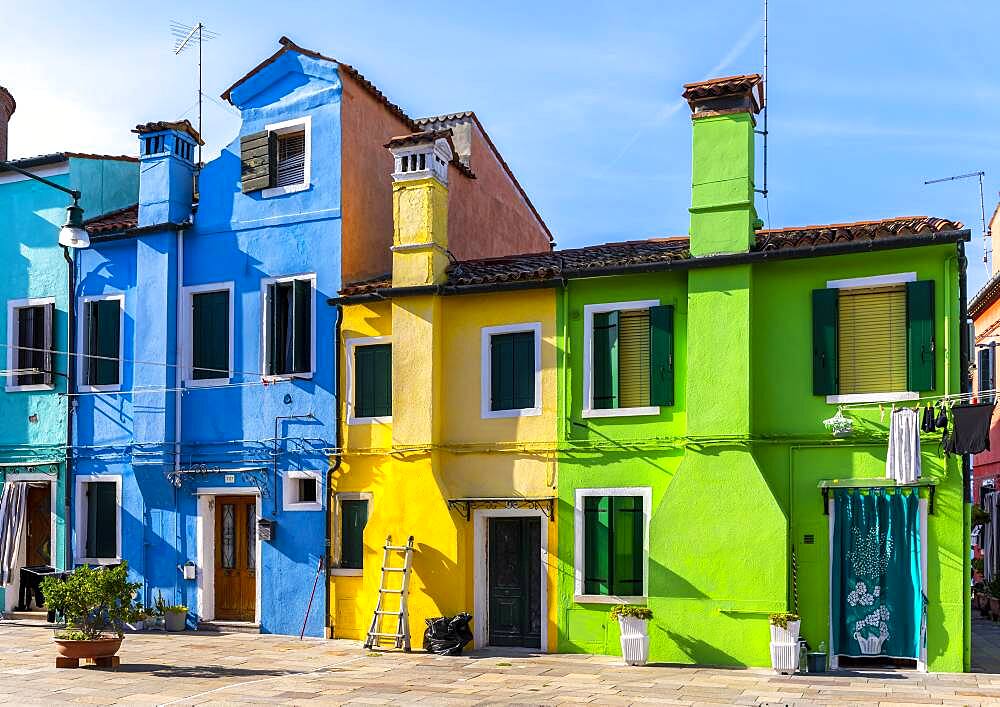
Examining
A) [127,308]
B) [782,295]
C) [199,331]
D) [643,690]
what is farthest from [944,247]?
[127,308]

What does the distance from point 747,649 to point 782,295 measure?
5060 millimetres

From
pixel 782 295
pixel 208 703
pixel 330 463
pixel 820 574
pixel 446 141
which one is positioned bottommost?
pixel 208 703

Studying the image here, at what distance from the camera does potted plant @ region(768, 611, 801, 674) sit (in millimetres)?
15133

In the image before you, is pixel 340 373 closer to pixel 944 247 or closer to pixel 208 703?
pixel 208 703

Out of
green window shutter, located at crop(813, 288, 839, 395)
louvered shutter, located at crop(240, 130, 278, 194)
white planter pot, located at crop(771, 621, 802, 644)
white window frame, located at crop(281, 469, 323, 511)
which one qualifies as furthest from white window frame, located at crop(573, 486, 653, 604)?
louvered shutter, located at crop(240, 130, 278, 194)

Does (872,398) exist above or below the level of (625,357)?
below

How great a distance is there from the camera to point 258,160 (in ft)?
67.8

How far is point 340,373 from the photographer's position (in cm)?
1945

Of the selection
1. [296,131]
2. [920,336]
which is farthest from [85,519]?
[920,336]

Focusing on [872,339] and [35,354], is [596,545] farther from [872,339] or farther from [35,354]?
[35,354]

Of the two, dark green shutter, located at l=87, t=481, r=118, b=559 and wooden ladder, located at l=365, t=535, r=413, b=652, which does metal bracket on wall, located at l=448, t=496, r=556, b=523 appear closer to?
wooden ladder, located at l=365, t=535, r=413, b=652

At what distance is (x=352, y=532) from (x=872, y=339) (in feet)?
29.7

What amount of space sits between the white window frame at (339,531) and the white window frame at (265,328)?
221cm

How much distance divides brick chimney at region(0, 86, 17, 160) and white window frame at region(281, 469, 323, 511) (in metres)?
11.3
